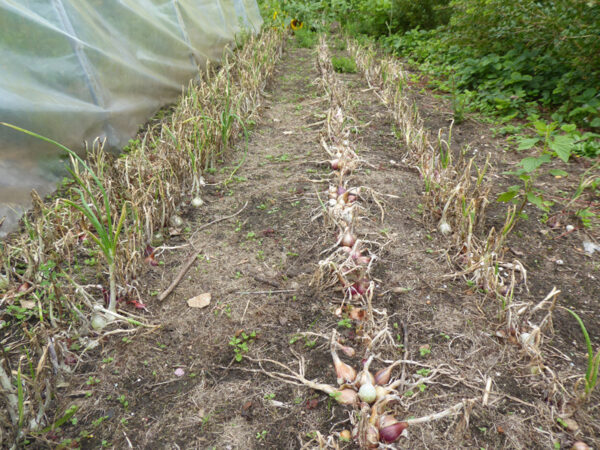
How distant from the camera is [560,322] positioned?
1.54 m

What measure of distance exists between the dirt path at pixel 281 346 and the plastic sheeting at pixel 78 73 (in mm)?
1052

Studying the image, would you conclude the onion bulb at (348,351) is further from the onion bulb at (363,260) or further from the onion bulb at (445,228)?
the onion bulb at (445,228)

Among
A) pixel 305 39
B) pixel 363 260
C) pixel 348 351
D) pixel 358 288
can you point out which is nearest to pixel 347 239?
pixel 363 260

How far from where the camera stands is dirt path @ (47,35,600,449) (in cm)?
119

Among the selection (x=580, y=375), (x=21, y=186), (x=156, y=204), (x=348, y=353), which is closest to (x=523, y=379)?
(x=580, y=375)

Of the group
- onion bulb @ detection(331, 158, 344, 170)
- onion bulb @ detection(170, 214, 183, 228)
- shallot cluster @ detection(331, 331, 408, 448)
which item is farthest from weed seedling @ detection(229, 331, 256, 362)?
onion bulb @ detection(331, 158, 344, 170)

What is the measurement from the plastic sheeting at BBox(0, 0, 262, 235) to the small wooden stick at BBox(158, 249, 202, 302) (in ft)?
3.63

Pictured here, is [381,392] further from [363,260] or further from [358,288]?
[363,260]

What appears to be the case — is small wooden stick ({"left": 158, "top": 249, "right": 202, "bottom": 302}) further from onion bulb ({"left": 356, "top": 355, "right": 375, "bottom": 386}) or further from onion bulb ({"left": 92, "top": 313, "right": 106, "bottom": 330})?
onion bulb ({"left": 356, "top": 355, "right": 375, "bottom": 386})

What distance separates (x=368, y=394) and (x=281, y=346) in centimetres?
41

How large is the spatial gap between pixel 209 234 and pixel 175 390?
0.94m

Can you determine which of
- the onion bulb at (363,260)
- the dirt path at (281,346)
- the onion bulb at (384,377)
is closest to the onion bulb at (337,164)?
the dirt path at (281,346)

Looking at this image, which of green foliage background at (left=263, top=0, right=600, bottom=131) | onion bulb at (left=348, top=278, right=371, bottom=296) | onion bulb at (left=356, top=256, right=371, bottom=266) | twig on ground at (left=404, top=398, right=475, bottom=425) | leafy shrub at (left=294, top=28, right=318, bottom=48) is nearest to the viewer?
twig on ground at (left=404, top=398, right=475, bottom=425)

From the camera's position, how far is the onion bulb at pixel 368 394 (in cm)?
117
